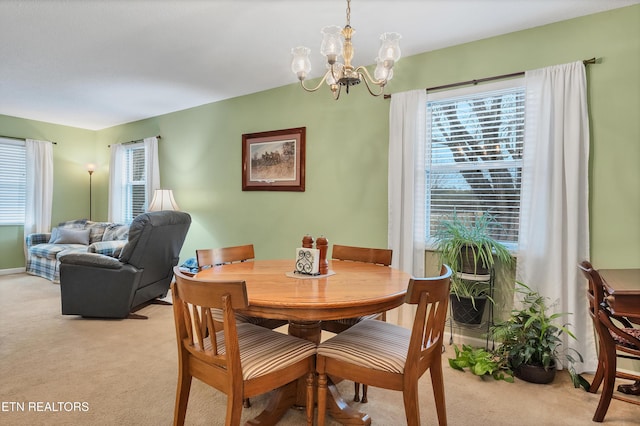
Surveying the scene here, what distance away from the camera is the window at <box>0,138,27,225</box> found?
5430 millimetres

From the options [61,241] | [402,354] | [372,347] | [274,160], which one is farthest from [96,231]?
[402,354]

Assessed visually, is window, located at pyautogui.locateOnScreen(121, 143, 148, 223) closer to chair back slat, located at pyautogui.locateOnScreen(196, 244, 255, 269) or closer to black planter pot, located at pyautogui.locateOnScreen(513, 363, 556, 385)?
chair back slat, located at pyautogui.locateOnScreen(196, 244, 255, 269)

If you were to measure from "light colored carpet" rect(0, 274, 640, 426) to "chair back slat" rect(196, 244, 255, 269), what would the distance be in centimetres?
76

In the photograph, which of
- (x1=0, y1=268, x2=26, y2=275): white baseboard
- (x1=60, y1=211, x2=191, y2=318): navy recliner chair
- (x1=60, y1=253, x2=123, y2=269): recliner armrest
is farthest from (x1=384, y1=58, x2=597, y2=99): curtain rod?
(x1=0, y1=268, x2=26, y2=275): white baseboard

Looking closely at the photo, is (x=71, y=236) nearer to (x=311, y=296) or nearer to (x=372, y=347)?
(x=311, y=296)

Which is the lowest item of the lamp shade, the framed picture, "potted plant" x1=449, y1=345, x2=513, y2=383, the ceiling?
"potted plant" x1=449, y1=345, x2=513, y2=383

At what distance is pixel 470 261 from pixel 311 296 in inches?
64.7

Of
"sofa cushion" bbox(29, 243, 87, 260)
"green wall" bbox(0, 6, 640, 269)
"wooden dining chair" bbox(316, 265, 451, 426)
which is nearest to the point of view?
"wooden dining chair" bbox(316, 265, 451, 426)

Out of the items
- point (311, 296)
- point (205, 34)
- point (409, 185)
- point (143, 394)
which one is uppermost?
point (205, 34)

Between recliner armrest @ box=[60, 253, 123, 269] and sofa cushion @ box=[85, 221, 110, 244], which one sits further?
sofa cushion @ box=[85, 221, 110, 244]

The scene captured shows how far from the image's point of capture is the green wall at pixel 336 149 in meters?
2.37

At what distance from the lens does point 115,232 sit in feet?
16.6

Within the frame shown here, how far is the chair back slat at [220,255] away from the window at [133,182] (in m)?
3.85

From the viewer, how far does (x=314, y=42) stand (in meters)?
2.89
